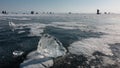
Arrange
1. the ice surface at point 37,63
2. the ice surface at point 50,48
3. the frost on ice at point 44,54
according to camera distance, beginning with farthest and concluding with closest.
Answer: the ice surface at point 50,48
the frost on ice at point 44,54
the ice surface at point 37,63

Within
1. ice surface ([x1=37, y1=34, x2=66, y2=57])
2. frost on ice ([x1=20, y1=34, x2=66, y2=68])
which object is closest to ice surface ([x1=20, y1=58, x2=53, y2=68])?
frost on ice ([x1=20, y1=34, x2=66, y2=68])

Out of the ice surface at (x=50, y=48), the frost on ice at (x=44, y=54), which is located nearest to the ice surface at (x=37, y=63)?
the frost on ice at (x=44, y=54)

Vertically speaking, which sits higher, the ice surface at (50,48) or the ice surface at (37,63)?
the ice surface at (50,48)

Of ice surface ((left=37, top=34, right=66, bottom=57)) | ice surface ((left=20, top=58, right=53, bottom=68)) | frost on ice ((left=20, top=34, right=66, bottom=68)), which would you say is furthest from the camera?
ice surface ((left=37, top=34, right=66, bottom=57))

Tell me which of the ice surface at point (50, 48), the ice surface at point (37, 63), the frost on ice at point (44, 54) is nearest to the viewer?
the ice surface at point (37, 63)

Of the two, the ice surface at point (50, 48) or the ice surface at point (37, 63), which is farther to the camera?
the ice surface at point (50, 48)

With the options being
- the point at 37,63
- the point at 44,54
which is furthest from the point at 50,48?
the point at 37,63

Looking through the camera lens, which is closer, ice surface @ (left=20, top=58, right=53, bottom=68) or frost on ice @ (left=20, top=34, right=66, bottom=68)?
ice surface @ (left=20, top=58, right=53, bottom=68)

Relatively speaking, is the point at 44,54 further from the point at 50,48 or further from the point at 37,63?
the point at 37,63

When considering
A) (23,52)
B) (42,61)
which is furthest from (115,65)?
(23,52)

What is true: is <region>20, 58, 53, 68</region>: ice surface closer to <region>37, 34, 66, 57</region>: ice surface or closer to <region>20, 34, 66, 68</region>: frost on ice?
<region>20, 34, 66, 68</region>: frost on ice

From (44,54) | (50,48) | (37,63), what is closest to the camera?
(37,63)

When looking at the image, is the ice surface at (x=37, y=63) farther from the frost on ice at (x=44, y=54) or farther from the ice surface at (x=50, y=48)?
the ice surface at (x=50, y=48)
